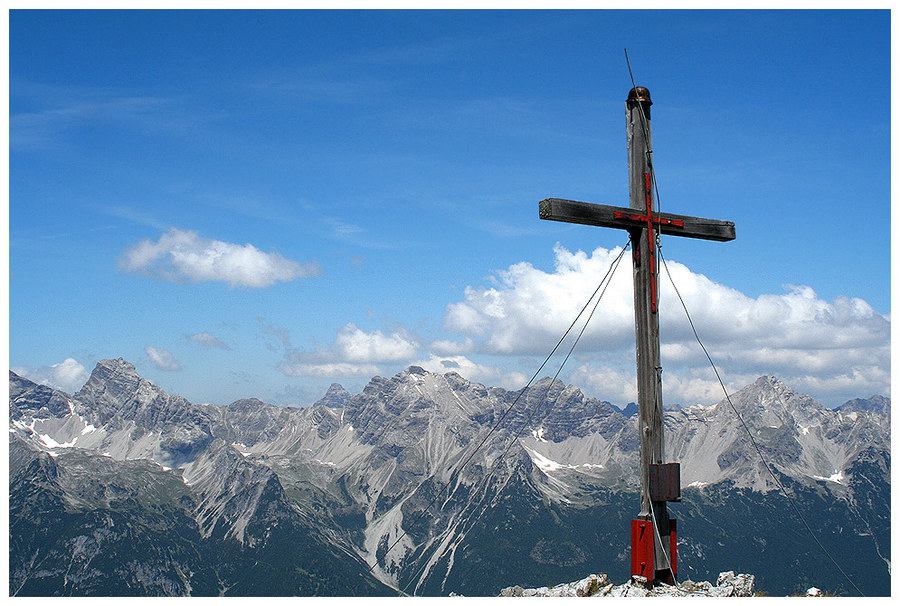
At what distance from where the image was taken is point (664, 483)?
14367 mm

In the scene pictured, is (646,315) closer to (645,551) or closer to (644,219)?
(644,219)

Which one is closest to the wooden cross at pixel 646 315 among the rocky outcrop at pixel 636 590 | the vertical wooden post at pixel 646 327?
the vertical wooden post at pixel 646 327

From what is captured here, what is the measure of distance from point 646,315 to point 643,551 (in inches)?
166

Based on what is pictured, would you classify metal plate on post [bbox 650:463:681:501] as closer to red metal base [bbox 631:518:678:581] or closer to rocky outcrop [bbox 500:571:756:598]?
red metal base [bbox 631:518:678:581]

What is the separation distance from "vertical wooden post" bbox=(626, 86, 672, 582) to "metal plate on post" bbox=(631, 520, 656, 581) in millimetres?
121

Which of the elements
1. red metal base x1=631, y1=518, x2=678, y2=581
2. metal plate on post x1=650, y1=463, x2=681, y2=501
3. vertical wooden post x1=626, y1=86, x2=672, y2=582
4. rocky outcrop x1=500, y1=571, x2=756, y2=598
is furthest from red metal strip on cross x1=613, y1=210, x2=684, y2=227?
rocky outcrop x1=500, y1=571, x2=756, y2=598

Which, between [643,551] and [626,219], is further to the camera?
[626,219]

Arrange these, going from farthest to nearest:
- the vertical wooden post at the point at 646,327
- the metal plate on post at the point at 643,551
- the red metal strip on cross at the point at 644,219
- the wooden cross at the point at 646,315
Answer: the red metal strip on cross at the point at 644,219 < the vertical wooden post at the point at 646,327 < the wooden cross at the point at 646,315 < the metal plate on post at the point at 643,551

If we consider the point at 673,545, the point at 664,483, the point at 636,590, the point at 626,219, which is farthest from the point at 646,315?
the point at 636,590

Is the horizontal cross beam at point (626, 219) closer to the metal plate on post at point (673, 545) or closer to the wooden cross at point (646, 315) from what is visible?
the wooden cross at point (646, 315)

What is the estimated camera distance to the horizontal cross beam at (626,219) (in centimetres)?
1439
